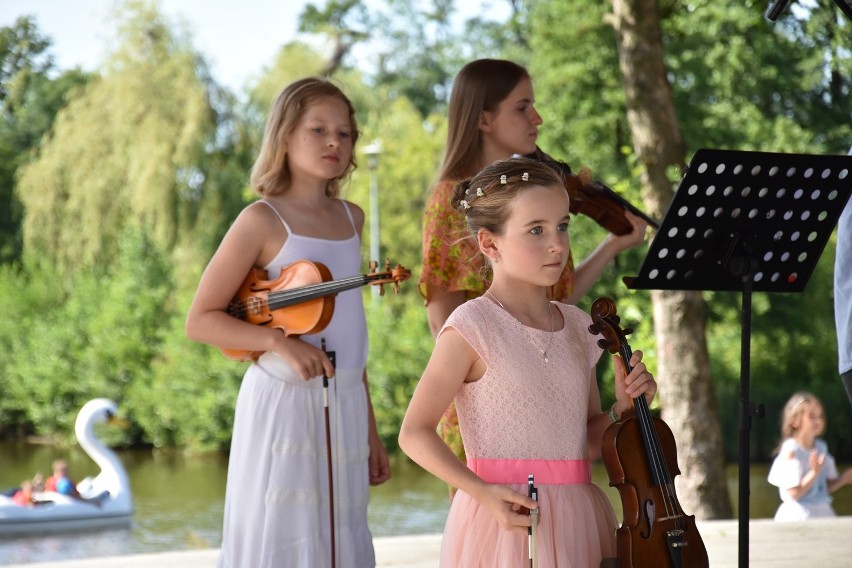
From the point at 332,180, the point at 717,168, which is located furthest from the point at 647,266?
the point at 332,180

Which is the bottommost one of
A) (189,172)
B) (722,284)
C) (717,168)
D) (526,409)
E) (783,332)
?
(526,409)

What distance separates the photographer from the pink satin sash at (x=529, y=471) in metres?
2.37

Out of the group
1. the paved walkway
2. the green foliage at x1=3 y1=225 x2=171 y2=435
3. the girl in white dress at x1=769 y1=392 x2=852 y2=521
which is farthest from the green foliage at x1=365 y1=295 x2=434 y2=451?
the paved walkway

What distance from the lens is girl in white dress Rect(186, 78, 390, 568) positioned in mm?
2910

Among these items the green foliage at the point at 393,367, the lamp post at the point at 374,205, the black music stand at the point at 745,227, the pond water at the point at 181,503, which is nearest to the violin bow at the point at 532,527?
the black music stand at the point at 745,227

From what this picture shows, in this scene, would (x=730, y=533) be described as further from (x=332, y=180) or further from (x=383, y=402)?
(x=383, y=402)

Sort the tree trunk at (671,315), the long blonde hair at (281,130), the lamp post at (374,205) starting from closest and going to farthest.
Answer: the long blonde hair at (281,130), the tree trunk at (671,315), the lamp post at (374,205)

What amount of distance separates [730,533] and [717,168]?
112 inches

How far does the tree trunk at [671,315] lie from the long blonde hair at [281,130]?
475 cm

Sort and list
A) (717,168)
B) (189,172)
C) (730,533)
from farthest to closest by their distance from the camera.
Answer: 1. (189,172)
2. (730,533)
3. (717,168)

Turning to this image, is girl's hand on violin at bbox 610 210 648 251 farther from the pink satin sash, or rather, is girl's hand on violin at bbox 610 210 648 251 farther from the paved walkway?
the paved walkway

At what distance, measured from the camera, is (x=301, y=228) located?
305cm

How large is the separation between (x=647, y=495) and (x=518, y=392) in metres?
0.33

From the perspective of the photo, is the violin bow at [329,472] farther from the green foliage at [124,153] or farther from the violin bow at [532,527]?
the green foliage at [124,153]
